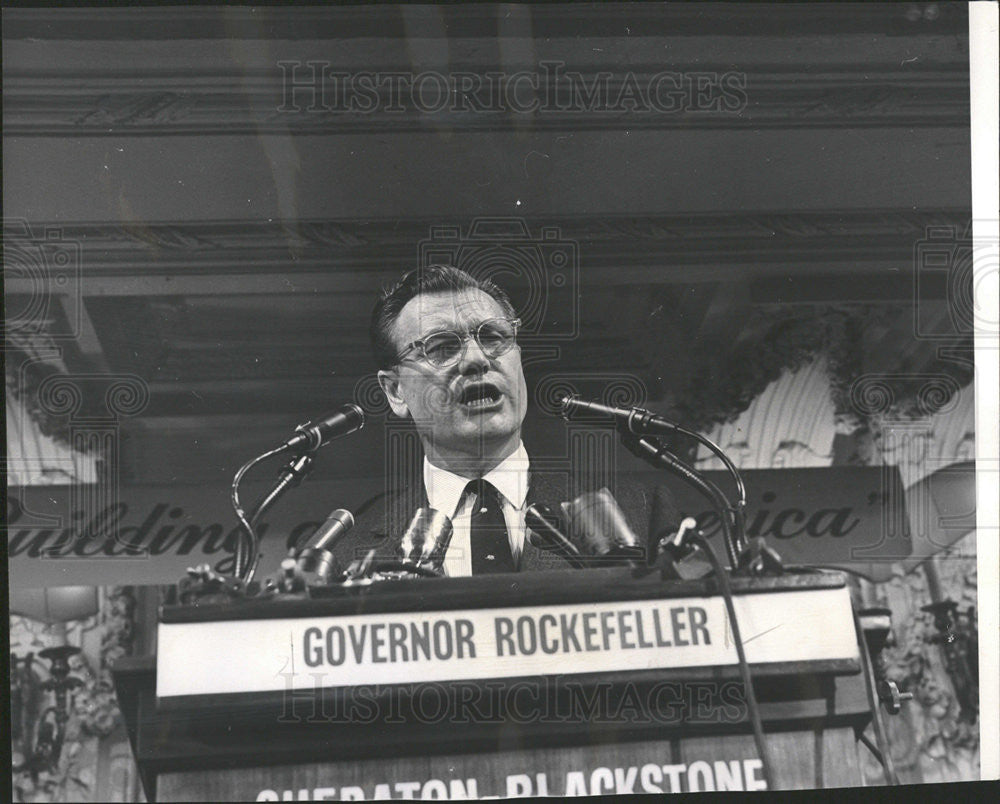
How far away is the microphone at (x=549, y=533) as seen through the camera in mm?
3055

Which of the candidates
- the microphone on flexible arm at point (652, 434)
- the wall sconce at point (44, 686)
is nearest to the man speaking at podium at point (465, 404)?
the microphone on flexible arm at point (652, 434)

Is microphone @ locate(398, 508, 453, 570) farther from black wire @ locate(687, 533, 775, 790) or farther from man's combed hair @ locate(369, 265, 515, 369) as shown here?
black wire @ locate(687, 533, 775, 790)

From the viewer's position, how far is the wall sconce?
9.88 ft

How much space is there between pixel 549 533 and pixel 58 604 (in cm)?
153

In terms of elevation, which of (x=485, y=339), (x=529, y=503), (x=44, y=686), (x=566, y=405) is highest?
(x=485, y=339)

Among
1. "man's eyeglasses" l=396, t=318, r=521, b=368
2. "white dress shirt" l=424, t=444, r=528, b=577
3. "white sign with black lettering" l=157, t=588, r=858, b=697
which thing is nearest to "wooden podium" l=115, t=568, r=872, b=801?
"white sign with black lettering" l=157, t=588, r=858, b=697

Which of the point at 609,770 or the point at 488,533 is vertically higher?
the point at 488,533

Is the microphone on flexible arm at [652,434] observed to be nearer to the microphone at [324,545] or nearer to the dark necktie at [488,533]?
the dark necktie at [488,533]

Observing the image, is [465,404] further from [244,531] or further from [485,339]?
[244,531]

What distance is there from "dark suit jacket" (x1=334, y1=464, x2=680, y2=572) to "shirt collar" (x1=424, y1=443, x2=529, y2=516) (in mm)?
25

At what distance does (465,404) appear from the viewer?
3086 millimetres

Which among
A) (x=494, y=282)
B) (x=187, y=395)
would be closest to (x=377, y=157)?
(x=494, y=282)

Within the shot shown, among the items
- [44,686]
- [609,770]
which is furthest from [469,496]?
[44,686]

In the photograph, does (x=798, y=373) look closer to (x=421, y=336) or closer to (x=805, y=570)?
(x=805, y=570)
